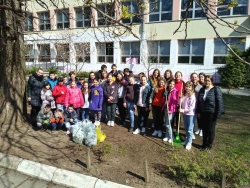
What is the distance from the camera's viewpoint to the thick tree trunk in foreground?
5262 millimetres

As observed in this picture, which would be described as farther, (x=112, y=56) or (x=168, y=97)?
(x=112, y=56)

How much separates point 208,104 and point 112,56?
645 inches

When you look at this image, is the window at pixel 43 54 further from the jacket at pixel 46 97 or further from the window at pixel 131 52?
the jacket at pixel 46 97

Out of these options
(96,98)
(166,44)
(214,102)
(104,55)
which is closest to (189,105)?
(214,102)

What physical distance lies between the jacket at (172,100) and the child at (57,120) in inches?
115

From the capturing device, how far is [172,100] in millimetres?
5090

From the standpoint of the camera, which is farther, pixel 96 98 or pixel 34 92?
pixel 96 98

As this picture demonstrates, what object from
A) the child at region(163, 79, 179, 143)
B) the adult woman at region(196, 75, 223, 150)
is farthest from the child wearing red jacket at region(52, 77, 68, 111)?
the adult woman at region(196, 75, 223, 150)

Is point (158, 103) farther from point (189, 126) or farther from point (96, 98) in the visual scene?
point (96, 98)

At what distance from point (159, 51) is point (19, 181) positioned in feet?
53.0

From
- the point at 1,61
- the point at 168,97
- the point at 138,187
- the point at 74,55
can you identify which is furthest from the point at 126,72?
the point at 74,55

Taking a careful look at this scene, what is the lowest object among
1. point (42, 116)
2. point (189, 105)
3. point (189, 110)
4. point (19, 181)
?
point (19, 181)

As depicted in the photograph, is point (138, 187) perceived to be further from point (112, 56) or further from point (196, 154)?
point (112, 56)

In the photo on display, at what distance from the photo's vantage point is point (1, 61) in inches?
213
